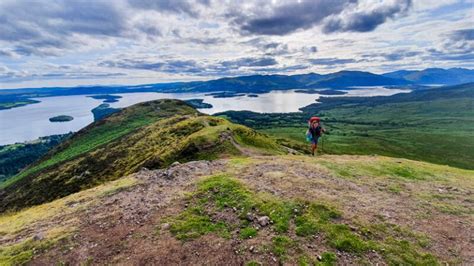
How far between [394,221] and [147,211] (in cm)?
1493

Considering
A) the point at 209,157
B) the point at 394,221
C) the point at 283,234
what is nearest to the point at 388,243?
the point at 394,221

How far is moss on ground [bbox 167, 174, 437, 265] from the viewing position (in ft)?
45.2

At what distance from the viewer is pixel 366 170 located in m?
26.6

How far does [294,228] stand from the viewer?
15.6 m

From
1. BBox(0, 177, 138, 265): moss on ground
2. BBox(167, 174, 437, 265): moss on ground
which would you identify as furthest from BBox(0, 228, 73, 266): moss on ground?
BBox(167, 174, 437, 265): moss on ground

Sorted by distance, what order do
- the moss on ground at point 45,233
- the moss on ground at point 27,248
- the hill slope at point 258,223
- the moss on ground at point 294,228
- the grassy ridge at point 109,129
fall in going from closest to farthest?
the moss on ground at point 294,228 → the hill slope at point 258,223 → the moss on ground at point 27,248 → the moss on ground at point 45,233 → the grassy ridge at point 109,129

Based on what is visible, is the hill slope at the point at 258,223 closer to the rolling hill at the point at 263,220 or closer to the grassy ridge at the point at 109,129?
the rolling hill at the point at 263,220

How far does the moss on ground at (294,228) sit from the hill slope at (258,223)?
0.18 ft

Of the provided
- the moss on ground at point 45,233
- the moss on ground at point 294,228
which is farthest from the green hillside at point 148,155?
the moss on ground at point 294,228

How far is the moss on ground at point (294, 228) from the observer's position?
1377cm

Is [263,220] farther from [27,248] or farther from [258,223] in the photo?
[27,248]

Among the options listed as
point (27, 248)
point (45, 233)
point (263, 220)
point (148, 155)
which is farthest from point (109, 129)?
point (263, 220)

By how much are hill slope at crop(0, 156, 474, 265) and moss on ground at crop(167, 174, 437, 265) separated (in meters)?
0.06

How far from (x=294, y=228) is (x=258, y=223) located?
6.59ft
